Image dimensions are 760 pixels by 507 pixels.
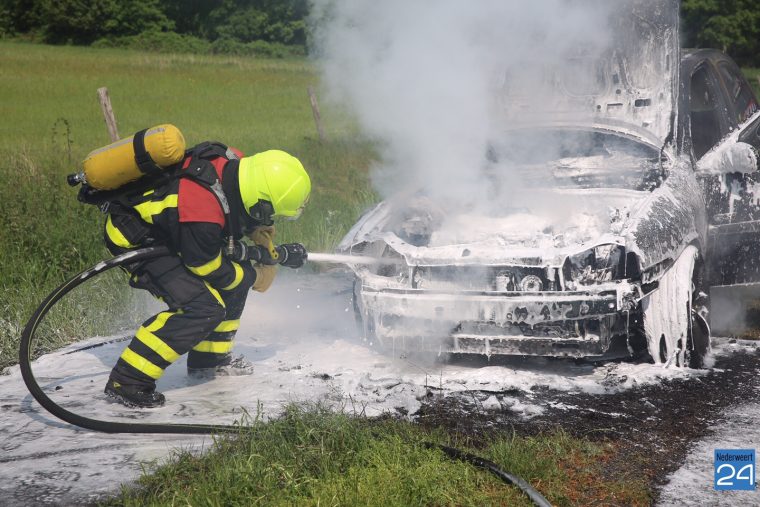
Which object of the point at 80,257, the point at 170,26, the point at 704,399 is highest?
the point at 170,26

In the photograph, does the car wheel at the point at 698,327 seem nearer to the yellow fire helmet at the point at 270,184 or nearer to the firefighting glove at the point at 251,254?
the yellow fire helmet at the point at 270,184

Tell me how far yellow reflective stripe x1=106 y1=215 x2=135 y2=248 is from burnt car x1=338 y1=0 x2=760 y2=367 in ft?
4.59

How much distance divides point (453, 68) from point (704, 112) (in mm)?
1996

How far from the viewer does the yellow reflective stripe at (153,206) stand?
4926mm

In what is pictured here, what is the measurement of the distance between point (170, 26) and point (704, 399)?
45183mm

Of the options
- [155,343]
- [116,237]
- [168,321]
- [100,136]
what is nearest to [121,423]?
[155,343]

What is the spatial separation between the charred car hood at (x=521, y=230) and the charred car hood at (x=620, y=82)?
26.2 inches

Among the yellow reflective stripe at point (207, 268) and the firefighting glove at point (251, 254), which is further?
the firefighting glove at point (251, 254)

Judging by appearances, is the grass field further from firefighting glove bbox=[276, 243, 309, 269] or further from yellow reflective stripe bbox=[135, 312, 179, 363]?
firefighting glove bbox=[276, 243, 309, 269]

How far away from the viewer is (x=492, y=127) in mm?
6910

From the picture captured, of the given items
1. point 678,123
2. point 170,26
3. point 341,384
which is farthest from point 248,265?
point 170,26

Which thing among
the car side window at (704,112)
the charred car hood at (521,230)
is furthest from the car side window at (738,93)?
the charred car hood at (521,230)

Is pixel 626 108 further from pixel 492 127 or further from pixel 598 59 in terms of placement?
pixel 492 127
